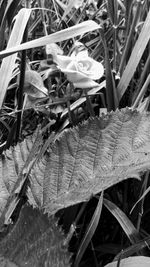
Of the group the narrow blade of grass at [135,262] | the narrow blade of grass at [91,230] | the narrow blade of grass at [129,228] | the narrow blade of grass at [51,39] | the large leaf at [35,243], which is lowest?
the narrow blade of grass at [129,228]

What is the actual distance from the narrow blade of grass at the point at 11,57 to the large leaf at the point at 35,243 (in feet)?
1.29

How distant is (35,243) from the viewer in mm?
457

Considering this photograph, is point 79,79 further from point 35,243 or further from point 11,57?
point 35,243

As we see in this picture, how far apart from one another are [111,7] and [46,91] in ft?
0.85

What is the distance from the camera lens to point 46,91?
98cm

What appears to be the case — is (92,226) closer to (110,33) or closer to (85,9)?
(110,33)

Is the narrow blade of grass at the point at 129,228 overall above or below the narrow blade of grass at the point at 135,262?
below

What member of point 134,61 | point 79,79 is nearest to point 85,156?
point 79,79

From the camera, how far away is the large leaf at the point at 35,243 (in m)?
0.44

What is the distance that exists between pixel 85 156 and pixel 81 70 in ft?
0.91

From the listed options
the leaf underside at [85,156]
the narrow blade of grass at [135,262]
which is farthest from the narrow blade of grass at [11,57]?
the narrow blade of grass at [135,262]

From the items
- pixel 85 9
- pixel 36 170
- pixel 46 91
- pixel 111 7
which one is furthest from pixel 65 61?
pixel 85 9

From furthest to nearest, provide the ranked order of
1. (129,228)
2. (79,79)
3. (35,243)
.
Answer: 1. (79,79)
2. (129,228)
3. (35,243)

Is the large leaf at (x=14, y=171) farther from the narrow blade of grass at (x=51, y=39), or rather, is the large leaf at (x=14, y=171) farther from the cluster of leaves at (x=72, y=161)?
the narrow blade of grass at (x=51, y=39)
